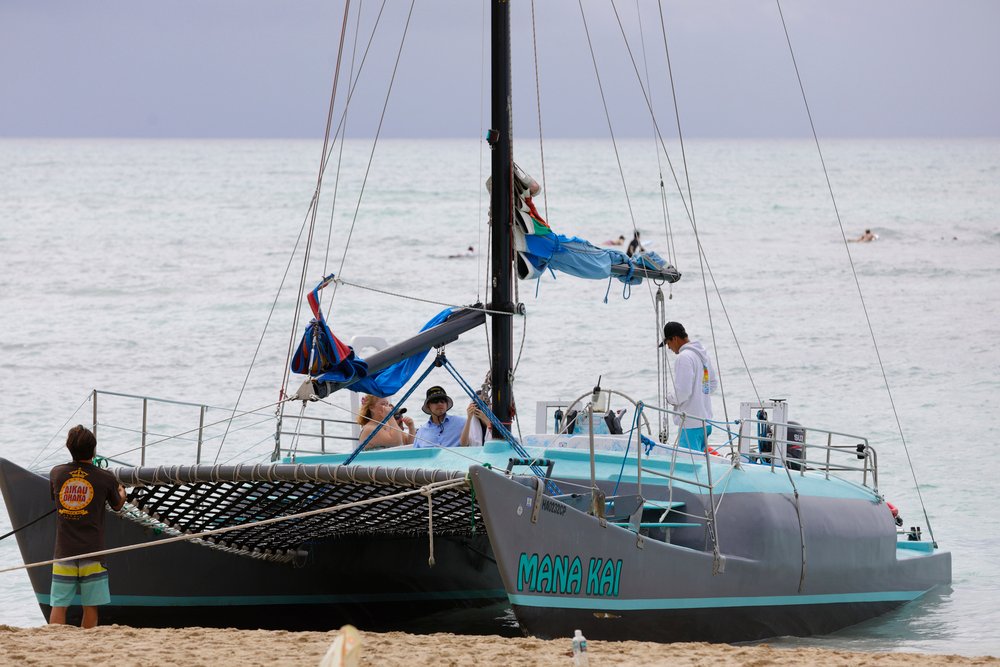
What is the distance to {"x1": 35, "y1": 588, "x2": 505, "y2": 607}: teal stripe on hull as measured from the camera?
34.0 ft

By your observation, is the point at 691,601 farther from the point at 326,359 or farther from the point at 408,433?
the point at 408,433

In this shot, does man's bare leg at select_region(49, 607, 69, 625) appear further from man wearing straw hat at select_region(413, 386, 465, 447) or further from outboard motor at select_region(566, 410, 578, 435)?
outboard motor at select_region(566, 410, 578, 435)

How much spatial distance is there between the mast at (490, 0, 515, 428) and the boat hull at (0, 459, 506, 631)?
1350mm

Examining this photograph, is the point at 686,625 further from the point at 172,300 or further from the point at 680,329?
the point at 172,300

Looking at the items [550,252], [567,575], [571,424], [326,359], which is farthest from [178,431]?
[567,575]

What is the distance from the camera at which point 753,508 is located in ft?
33.7

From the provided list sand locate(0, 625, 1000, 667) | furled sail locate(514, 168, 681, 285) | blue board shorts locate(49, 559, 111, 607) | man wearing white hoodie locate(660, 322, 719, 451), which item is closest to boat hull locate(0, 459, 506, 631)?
blue board shorts locate(49, 559, 111, 607)

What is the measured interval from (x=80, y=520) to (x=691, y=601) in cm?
422

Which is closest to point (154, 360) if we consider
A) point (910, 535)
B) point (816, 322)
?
point (816, 322)

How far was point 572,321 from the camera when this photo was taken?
32.4 meters

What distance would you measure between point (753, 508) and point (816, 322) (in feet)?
77.9

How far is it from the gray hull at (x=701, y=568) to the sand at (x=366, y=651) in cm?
43

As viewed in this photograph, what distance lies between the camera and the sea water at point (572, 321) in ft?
56.1

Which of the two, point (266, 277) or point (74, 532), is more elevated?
point (266, 277)
